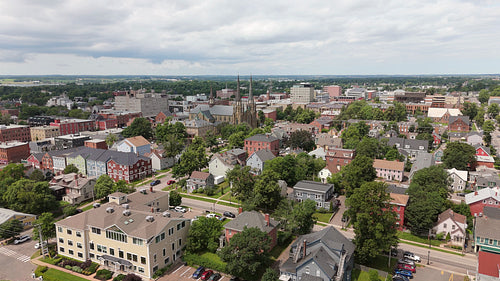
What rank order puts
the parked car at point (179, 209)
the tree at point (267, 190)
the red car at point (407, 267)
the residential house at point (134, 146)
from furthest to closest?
the residential house at point (134, 146), the parked car at point (179, 209), the tree at point (267, 190), the red car at point (407, 267)

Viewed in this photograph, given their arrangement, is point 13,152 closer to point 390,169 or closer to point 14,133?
point 14,133

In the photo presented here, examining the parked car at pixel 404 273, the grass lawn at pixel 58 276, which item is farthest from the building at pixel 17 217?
the parked car at pixel 404 273

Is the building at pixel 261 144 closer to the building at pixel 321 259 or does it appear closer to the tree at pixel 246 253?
the building at pixel 321 259

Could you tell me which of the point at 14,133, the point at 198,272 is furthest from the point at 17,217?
the point at 14,133

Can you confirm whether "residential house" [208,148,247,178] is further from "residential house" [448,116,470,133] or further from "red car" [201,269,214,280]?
"residential house" [448,116,470,133]

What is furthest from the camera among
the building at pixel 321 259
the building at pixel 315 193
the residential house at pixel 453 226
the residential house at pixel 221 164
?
the residential house at pixel 221 164

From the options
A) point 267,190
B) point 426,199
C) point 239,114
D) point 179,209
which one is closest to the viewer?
point 426,199

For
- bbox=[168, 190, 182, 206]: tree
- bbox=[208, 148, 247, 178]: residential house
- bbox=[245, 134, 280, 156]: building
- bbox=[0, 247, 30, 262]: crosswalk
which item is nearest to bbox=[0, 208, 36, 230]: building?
bbox=[0, 247, 30, 262]: crosswalk
